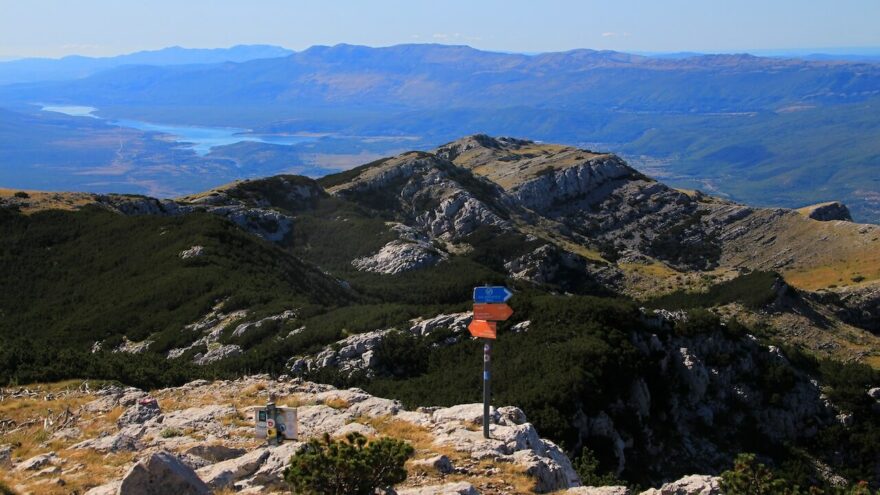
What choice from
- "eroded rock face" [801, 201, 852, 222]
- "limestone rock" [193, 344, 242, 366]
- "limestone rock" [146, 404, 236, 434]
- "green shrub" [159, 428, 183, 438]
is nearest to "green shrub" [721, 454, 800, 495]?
"limestone rock" [146, 404, 236, 434]

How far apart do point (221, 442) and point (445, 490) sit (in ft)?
28.3

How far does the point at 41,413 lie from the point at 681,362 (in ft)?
130

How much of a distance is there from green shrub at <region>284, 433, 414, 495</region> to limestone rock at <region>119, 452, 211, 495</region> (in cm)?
246

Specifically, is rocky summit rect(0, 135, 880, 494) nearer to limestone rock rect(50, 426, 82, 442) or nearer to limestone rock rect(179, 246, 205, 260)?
limestone rock rect(50, 426, 82, 442)

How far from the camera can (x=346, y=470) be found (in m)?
16.0

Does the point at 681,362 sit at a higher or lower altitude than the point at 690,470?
higher

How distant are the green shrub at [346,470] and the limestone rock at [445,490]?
4.07 ft

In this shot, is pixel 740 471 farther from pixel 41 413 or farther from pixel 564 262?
pixel 564 262

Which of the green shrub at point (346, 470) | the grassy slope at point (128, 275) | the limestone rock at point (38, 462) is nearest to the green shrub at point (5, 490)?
the limestone rock at point (38, 462)

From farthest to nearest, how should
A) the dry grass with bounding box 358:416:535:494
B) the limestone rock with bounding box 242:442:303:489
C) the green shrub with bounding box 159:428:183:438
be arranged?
the green shrub with bounding box 159:428:183:438, the dry grass with bounding box 358:416:535:494, the limestone rock with bounding box 242:442:303:489

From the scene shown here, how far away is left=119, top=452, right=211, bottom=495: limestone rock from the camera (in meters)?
16.0

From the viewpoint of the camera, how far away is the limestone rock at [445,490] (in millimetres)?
17453

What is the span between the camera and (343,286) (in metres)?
77.6

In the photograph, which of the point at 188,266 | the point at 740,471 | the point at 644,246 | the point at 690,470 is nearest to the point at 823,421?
the point at 690,470
